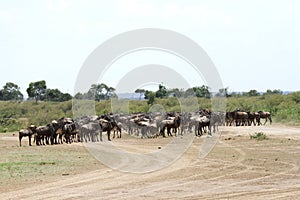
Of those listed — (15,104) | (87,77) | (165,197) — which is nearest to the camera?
(165,197)

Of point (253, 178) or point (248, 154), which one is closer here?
point (253, 178)

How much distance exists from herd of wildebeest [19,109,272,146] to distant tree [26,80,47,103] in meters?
53.6

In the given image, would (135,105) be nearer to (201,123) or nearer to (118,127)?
(118,127)

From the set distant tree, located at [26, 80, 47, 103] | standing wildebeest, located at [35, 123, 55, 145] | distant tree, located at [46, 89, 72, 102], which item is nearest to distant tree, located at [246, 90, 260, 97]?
distant tree, located at [46, 89, 72, 102]

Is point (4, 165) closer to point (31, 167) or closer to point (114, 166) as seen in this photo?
point (31, 167)

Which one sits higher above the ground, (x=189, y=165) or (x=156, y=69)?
(x=156, y=69)

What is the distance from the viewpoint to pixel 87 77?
22.7 meters

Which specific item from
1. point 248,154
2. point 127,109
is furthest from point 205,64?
point 127,109

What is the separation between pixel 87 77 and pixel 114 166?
4.13m

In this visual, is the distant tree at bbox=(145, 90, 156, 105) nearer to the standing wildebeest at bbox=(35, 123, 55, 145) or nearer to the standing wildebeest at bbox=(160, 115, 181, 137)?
the standing wildebeest at bbox=(160, 115, 181, 137)

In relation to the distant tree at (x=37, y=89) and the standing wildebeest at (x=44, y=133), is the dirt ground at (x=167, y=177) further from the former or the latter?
the distant tree at (x=37, y=89)

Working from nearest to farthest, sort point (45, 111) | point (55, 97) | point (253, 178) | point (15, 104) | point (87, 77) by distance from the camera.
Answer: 1. point (253, 178)
2. point (87, 77)
3. point (45, 111)
4. point (15, 104)
5. point (55, 97)

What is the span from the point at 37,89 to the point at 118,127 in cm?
5760

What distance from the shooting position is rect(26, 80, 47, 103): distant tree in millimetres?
91938
